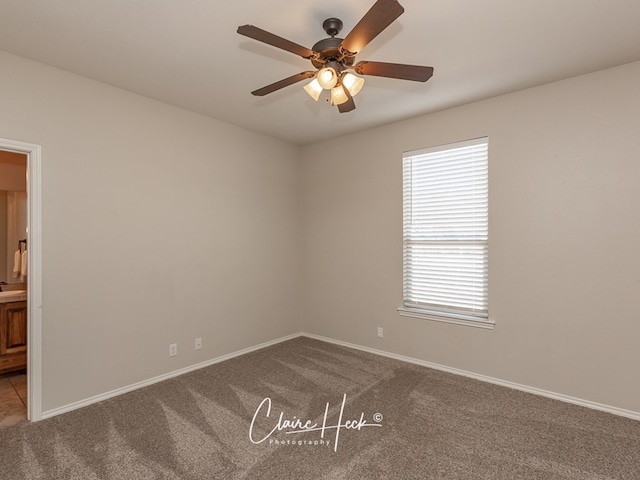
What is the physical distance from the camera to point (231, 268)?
407cm

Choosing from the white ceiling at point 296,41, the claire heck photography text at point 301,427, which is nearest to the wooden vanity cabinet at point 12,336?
the white ceiling at point 296,41

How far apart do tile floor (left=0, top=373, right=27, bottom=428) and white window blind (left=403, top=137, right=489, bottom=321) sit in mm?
3703

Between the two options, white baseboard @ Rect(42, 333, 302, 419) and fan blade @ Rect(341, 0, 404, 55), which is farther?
white baseboard @ Rect(42, 333, 302, 419)

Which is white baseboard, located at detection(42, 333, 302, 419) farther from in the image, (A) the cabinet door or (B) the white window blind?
(B) the white window blind

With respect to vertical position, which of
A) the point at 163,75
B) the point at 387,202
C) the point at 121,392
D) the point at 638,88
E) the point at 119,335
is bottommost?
the point at 121,392

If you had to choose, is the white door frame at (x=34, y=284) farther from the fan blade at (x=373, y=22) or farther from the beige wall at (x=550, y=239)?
the beige wall at (x=550, y=239)

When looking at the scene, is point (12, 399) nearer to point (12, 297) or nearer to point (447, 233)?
point (12, 297)

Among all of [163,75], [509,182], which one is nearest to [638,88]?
[509,182]

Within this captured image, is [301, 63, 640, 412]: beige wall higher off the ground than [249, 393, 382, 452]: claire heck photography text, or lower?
higher

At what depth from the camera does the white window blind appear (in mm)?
3416

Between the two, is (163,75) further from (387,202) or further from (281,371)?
(281,371)

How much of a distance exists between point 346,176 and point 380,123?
0.79 m

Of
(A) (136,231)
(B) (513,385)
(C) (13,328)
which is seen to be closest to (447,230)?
(B) (513,385)

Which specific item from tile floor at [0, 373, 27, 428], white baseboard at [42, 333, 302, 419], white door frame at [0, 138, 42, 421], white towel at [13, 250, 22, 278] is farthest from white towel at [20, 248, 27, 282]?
white baseboard at [42, 333, 302, 419]
